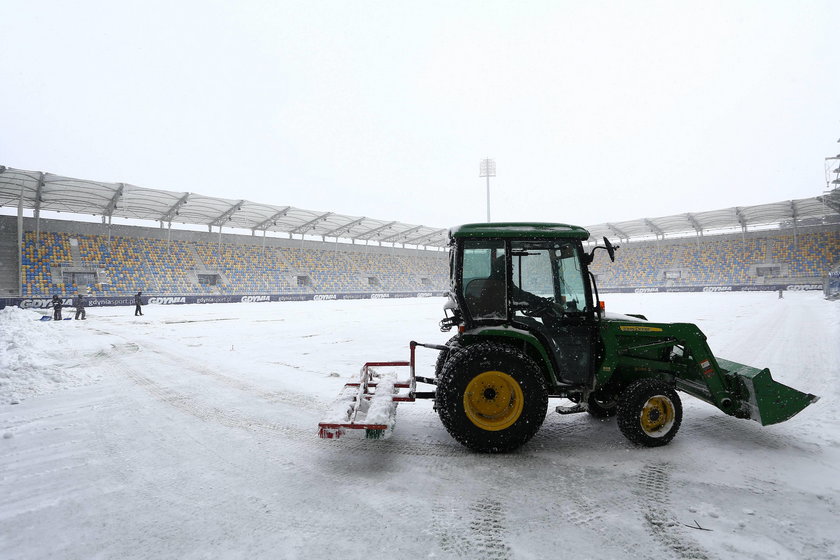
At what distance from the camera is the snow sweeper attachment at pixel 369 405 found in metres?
3.09

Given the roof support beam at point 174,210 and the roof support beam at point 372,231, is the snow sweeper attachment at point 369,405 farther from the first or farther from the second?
the roof support beam at point 372,231

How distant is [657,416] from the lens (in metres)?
3.47

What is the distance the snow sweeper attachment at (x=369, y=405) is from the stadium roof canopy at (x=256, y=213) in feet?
59.7

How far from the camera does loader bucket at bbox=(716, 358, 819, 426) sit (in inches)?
133

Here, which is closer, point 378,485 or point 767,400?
point 378,485

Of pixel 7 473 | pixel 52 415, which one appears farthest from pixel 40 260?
pixel 7 473

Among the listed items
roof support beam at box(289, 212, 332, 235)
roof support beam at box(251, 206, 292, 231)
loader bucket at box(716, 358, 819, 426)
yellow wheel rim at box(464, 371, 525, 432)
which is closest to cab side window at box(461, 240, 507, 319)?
yellow wheel rim at box(464, 371, 525, 432)

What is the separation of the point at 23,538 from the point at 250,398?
2875mm

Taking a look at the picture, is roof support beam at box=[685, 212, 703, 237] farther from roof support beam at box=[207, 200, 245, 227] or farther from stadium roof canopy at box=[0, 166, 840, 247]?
roof support beam at box=[207, 200, 245, 227]

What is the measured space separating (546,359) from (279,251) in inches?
1534

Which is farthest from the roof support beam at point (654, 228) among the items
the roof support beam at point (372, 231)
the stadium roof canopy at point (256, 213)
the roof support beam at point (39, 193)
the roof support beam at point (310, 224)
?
the roof support beam at point (39, 193)

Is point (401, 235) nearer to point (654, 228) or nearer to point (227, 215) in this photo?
point (227, 215)

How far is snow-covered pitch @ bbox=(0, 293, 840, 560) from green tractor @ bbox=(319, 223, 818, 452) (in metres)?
0.33

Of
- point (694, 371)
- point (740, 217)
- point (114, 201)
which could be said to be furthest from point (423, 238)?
point (694, 371)
